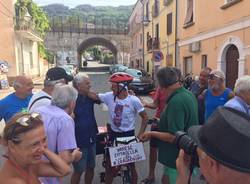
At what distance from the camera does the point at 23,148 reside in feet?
6.16

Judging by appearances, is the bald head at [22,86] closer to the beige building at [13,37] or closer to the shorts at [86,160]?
the shorts at [86,160]

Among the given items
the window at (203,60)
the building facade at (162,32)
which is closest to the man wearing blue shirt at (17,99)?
the window at (203,60)

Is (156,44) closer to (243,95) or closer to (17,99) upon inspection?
(17,99)

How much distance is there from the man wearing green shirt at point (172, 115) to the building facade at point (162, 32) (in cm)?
1287

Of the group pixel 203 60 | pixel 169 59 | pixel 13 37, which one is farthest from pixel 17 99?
pixel 13 37

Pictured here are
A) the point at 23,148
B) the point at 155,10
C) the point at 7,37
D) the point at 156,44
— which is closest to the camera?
the point at 23,148

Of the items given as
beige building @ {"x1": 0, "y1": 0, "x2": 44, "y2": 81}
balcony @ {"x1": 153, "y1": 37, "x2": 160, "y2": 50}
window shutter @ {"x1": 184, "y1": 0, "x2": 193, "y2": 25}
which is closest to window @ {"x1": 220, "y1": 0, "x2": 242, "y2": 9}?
window shutter @ {"x1": 184, "y1": 0, "x2": 193, "y2": 25}

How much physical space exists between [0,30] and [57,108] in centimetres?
2121

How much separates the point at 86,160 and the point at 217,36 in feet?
30.5

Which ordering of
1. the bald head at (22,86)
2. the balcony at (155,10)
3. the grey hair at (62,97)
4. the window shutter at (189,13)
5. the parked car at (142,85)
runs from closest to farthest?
1. the grey hair at (62,97)
2. the bald head at (22,86)
3. the window shutter at (189,13)
4. the parked car at (142,85)
5. the balcony at (155,10)

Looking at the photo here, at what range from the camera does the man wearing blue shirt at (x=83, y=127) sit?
12.5 feet

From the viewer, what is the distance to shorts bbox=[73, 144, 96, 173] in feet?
12.4

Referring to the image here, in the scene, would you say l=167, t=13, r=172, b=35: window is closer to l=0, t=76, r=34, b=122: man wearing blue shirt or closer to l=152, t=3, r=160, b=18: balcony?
l=152, t=3, r=160, b=18: balcony

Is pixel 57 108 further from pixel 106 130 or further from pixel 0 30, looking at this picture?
pixel 0 30
